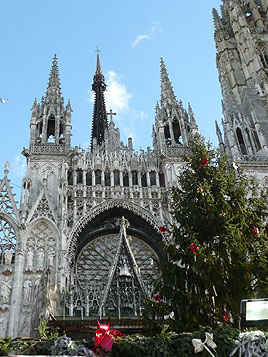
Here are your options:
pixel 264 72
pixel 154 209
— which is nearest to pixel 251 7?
pixel 264 72

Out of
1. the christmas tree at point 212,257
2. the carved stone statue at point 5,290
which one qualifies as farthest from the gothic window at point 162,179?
the christmas tree at point 212,257

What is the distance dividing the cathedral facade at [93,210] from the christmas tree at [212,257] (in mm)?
4516

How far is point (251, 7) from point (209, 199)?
29487 mm

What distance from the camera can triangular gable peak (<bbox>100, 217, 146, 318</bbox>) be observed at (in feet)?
48.9

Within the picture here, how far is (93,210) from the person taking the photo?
17.9m

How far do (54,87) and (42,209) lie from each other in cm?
886

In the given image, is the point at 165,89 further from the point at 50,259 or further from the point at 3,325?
the point at 3,325

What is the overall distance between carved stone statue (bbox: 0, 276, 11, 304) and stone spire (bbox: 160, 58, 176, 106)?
1295cm

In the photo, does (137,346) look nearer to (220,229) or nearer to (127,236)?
(220,229)

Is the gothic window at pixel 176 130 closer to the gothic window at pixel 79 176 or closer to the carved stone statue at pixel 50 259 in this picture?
the gothic window at pixel 79 176

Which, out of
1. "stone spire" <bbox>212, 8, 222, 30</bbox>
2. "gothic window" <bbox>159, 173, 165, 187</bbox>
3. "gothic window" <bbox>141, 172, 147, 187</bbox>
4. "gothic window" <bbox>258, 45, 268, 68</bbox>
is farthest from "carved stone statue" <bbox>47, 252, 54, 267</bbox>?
"stone spire" <bbox>212, 8, 222, 30</bbox>

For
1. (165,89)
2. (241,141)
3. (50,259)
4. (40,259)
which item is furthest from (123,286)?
(165,89)

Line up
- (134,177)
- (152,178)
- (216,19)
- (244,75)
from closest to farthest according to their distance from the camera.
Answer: (134,177)
(152,178)
(244,75)
(216,19)

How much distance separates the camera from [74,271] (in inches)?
677
